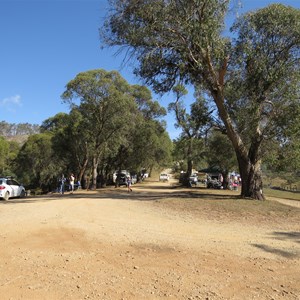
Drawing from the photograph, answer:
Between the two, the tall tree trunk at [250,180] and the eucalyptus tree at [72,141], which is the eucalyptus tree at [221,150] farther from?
the eucalyptus tree at [72,141]

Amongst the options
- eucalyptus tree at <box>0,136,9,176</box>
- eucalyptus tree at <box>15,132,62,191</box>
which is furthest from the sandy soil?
eucalyptus tree at <box>0,136,9,176</box>

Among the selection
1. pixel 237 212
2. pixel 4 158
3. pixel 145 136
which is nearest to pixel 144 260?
pixel 237 212

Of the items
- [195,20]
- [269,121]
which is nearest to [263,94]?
[269,121]

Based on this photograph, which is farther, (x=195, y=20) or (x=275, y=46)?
(x=275, y=46)

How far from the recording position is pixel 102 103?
3147cm

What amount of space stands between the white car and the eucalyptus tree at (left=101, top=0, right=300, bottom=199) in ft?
34.3

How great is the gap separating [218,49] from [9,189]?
578 inches

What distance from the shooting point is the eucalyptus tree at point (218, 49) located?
54.6 ft

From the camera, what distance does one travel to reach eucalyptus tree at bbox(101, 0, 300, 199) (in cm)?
1664

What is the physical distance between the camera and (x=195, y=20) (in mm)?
16547

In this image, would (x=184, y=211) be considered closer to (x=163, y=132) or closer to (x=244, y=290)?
(x=244, y=290)

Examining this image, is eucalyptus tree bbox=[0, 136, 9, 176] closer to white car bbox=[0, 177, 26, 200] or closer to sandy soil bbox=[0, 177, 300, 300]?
white car bbox=[0, 177, 26, 200]

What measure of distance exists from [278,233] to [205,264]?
4.46m

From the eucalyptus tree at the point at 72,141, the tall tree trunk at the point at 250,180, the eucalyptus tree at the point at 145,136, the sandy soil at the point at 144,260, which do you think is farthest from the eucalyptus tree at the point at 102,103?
the sandy soil at the point at 144,260
